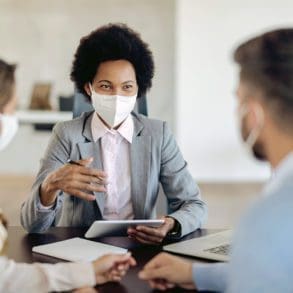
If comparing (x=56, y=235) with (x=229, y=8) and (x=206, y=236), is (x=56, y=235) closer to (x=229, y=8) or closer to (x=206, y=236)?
(x=206, y=236)

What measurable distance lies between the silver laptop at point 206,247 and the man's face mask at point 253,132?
0.51m

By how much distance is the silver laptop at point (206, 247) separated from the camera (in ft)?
5.43

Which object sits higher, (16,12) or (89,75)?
(16,12)

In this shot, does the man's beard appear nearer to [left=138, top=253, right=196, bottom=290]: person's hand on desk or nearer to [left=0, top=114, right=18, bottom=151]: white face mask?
[left=138, top=253, right=196, bottom=290]: person's hand on desk

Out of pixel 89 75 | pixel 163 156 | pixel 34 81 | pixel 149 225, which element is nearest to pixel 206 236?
pixel 149 225

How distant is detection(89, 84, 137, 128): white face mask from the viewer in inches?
86.1

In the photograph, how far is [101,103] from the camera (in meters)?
2.21

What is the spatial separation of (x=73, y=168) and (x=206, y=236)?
0.50 m

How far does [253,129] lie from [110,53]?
118 centimetres

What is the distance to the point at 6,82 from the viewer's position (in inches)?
57.8

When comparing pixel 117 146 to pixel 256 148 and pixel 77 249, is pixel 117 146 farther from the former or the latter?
pixel 256 148

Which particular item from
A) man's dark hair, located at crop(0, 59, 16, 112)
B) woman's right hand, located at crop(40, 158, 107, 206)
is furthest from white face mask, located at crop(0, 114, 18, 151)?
woman's right hand, located at crop(40, 158, 107, 206)

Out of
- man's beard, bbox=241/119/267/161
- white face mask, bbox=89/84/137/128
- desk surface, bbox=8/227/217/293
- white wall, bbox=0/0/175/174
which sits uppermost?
white wall, bbox=0/0/175/174

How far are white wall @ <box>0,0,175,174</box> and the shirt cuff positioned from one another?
4882mm
